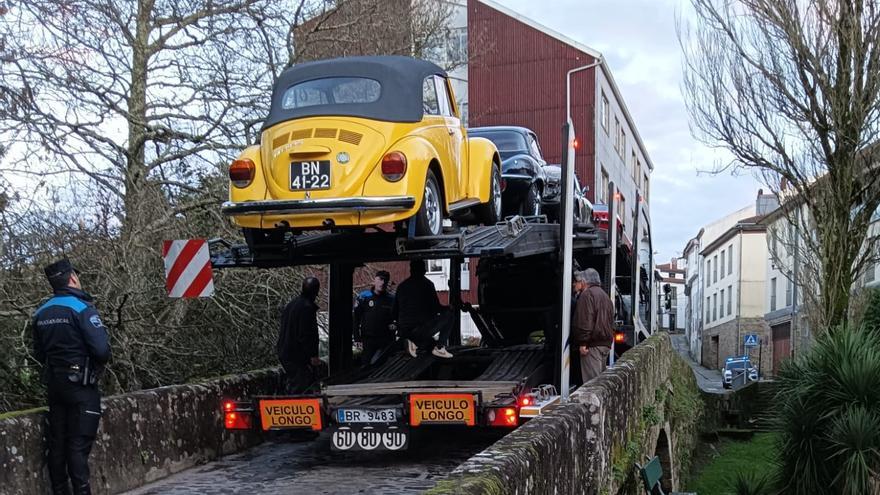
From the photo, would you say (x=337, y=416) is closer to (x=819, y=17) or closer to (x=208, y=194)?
(x=208, y=194)

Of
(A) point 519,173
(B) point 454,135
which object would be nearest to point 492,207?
(B) point 454,135

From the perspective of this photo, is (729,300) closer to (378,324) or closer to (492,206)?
(378,324)

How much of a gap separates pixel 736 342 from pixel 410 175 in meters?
53.4

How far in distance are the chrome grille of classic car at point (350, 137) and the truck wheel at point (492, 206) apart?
2496 mm

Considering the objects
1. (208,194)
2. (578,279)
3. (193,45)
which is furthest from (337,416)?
(193,45)

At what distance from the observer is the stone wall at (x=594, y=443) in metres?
4.62

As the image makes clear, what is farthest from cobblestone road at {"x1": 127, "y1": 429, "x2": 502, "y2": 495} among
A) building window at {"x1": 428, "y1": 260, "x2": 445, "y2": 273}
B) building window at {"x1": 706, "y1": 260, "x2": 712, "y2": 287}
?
building window at {"x1": 706, "y1": 260, "x2": 712, "y2": 287}

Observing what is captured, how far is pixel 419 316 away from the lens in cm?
937

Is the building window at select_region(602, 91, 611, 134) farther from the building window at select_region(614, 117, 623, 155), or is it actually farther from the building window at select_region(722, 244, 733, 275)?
the building window at select_region(722, 244, 733, 275)

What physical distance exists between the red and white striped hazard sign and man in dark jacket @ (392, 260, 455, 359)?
1956 millimetres

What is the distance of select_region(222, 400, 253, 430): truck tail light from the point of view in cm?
819

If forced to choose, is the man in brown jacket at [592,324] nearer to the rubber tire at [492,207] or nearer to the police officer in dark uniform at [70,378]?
the rubber tire at [492,207]

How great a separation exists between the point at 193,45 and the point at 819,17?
35.9ft

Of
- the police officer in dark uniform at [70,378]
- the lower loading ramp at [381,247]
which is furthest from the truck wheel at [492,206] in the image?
the police officer in dark uniform at [70,378]
